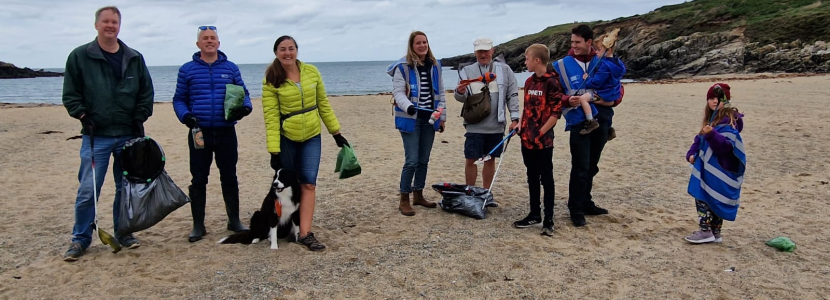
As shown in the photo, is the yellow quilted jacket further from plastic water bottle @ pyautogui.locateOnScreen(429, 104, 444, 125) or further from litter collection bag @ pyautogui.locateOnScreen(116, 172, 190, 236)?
plastic water bottle @ pyautogui.locateOnScreen(429, 104, 444, 125)

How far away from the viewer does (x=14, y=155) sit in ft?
31.7

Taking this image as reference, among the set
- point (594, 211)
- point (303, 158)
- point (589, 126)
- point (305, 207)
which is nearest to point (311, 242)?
point (305, 207)

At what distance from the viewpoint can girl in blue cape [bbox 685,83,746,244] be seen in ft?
14.3

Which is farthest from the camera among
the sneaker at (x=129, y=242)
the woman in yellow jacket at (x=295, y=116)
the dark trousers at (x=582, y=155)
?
the dark trousers at (x=582, y=155)

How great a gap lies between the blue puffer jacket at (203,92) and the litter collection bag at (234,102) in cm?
10

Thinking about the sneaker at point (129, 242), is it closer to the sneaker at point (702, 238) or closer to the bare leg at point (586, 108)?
the bare leg at point (586, 108)

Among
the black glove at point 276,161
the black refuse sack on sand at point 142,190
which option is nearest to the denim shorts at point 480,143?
the black glove at point 276,161

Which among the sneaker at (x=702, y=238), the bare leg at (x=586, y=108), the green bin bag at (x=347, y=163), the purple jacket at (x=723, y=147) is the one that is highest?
the bare leg at (x=586, y=108)

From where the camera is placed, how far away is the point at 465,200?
5535mm

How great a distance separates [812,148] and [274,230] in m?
8.67

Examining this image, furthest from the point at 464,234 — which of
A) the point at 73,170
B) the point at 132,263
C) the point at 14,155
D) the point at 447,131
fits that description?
the point at 14,155

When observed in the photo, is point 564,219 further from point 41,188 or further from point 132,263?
point 41,188

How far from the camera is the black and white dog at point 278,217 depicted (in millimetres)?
4520

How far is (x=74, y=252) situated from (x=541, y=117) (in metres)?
3.98
